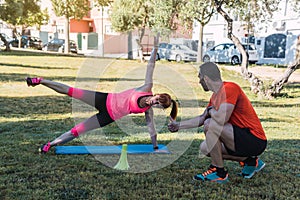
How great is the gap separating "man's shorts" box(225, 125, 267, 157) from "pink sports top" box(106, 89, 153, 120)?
3.79 ft

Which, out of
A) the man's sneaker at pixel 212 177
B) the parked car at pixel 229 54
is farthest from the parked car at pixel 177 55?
the man's sneaker at pixel 212 177

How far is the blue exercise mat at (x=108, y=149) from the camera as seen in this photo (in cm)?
478

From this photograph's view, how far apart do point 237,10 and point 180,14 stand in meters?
2.31

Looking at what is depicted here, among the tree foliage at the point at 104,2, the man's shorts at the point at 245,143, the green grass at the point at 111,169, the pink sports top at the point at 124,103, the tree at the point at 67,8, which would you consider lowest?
the green grass at the point at 111,169

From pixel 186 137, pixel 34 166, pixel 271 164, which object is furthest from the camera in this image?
pixel 186 137

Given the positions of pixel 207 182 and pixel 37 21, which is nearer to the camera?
pixel 207 182

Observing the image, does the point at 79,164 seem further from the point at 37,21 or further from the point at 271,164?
the point at 37,21

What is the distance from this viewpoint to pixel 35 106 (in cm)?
813

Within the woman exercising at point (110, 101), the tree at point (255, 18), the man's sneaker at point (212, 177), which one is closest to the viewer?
the man's sneaker at point (212, 177)

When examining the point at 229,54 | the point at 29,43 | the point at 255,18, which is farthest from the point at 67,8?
the point at 255,18

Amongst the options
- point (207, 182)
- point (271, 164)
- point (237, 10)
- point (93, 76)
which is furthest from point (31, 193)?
point (237, 10)

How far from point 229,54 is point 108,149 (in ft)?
68.7

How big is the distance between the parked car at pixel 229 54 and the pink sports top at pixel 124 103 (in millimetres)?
20830

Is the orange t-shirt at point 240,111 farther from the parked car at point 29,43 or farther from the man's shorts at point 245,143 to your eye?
the parked car at point 29,43
